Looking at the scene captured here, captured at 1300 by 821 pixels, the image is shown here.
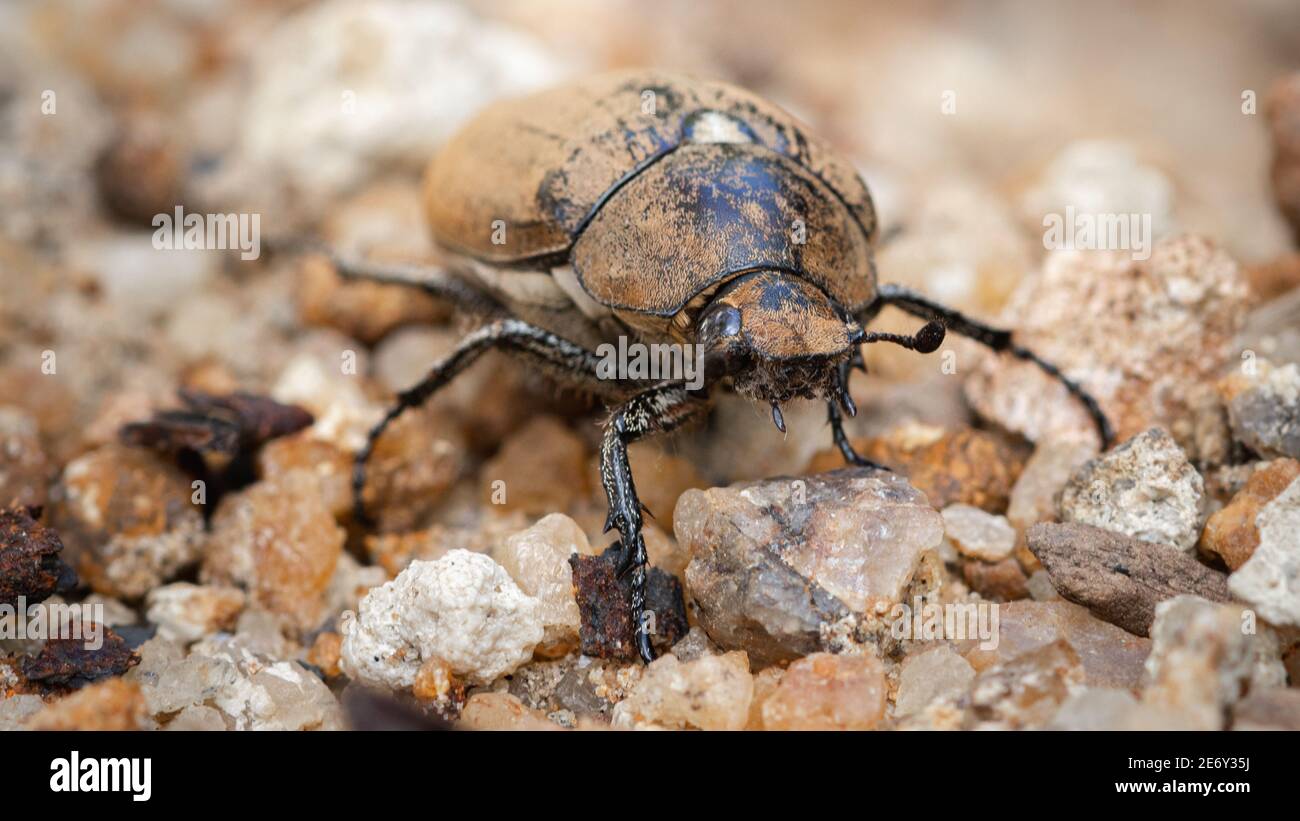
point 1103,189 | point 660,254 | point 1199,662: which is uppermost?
point 1103,189

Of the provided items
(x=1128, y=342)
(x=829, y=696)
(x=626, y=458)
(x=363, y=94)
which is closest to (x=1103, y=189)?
(x=1128, y=342)

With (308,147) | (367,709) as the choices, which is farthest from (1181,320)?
(308,147)

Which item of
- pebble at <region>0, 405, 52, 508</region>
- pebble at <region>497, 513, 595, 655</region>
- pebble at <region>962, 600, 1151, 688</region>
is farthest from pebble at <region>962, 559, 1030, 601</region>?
pebble at <region>0, 405, 52, 508</region>

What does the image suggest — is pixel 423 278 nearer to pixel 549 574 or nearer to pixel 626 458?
pixel 626 458

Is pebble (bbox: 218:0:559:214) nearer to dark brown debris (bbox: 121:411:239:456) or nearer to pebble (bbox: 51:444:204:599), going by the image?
dark brown debris (bbox: 121:411:239:456)

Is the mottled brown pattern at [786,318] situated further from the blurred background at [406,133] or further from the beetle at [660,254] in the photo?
the blurred background at [406,133]

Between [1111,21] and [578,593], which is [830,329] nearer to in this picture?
[578,593]
